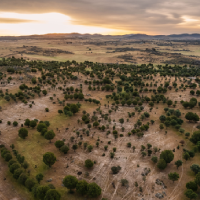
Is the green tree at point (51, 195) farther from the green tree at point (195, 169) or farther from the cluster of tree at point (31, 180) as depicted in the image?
the green tree at point (195, 169)

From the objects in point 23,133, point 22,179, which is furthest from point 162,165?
point 23,133

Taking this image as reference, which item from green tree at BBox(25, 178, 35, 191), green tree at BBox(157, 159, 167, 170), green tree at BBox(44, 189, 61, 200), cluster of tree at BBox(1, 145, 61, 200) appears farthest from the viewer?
green tree at BBox(157, 159, 167, 170)

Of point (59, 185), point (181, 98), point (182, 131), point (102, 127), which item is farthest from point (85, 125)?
point (181, 98)

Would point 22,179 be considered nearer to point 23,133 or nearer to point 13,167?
point 13,167

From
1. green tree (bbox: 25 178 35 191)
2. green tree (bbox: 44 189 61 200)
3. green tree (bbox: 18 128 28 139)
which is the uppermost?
green tree (bbox: 18 128 28 139)

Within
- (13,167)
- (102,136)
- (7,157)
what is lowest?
(102,136)

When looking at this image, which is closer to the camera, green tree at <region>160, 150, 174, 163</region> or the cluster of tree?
the cluster of tree

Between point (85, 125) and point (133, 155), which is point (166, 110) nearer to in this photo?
point (133, 155)

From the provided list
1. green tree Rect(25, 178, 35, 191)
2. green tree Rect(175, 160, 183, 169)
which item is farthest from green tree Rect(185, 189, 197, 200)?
green tree Rect(25, 178, 35, 191)

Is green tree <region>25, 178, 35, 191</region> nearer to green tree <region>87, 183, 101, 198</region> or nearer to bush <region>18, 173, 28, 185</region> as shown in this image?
bush <region>18, 173, 28, 185</region>

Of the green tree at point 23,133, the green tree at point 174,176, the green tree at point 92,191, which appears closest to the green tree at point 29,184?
the green tree at point 92,191

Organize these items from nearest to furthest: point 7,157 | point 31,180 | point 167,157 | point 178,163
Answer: point 31,180 < point 178,163 < point 7,157 < point 167,157
